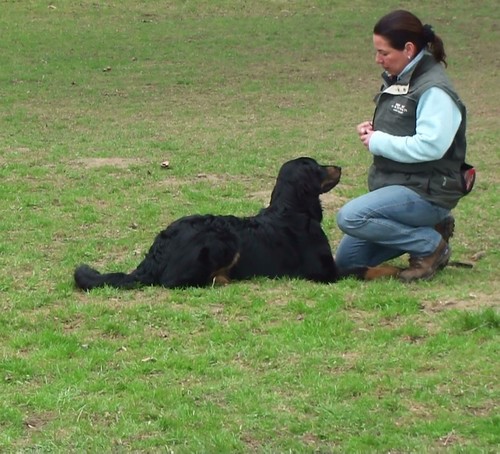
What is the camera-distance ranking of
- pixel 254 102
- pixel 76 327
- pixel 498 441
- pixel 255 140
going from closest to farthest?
pixel 498 441 → pixel 76 327 → pixel 255 140 → pixel 254 102

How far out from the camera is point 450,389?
17.5 ft

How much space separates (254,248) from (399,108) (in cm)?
142

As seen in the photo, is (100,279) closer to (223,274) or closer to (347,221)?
(223,274)

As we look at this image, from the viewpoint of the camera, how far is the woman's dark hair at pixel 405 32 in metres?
7.32

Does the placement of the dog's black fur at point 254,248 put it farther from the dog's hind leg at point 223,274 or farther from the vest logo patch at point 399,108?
the vest logo patch at point 399,108

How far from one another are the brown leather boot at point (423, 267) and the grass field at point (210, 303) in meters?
0.09

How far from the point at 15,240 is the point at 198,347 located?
10.8 feet

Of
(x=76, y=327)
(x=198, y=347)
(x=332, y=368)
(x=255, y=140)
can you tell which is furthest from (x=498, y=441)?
(x=255, y=140)

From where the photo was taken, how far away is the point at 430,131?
7.21 meters

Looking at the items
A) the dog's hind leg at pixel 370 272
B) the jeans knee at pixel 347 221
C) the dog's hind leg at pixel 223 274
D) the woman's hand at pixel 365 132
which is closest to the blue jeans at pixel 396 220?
the jeans knee at pixel 347 221

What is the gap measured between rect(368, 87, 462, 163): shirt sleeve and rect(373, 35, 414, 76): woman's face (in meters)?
0.29

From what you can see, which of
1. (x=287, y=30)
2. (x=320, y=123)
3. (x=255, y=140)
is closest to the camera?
(x=255, y=140)

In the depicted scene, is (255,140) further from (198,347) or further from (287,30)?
(287,30)

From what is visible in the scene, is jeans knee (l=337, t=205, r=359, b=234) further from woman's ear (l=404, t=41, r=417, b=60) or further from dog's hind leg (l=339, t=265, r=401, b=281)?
woman's ear (l=404, t=41, r=417, b=60)
